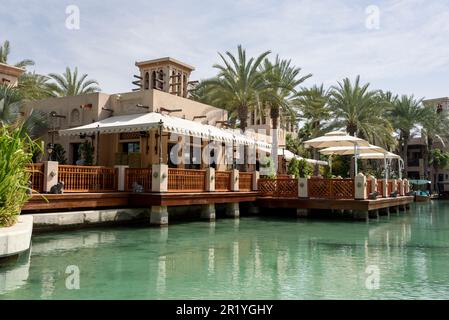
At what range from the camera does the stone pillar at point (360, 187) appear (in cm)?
1858

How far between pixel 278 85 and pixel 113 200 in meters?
14.5

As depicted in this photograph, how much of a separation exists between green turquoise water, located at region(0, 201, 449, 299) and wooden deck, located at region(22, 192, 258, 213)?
89cm

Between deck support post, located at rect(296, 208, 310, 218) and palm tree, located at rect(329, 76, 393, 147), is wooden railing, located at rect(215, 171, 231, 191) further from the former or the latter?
palm tree, located at rect(329, 76, 393, 147)

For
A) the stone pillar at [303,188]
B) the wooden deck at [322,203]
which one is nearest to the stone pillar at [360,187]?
the wooden deck at [322,203]

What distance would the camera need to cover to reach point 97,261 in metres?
8.88

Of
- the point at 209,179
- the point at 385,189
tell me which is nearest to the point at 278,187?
the point at 209,179

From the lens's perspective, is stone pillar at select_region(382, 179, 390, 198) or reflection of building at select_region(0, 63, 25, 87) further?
stone pillar at select_region(382, 179, 390, 198)

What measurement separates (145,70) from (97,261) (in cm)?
2370

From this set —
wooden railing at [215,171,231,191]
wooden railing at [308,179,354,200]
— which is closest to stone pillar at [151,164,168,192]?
wooden railing at [215,171,231,191]

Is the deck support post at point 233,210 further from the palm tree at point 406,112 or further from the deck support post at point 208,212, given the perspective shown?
the palm tree at point 406,112

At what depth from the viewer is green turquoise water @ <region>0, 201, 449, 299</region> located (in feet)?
21.5

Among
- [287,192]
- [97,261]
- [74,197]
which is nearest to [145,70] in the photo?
[287,192]

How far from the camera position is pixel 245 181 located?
20.5m
